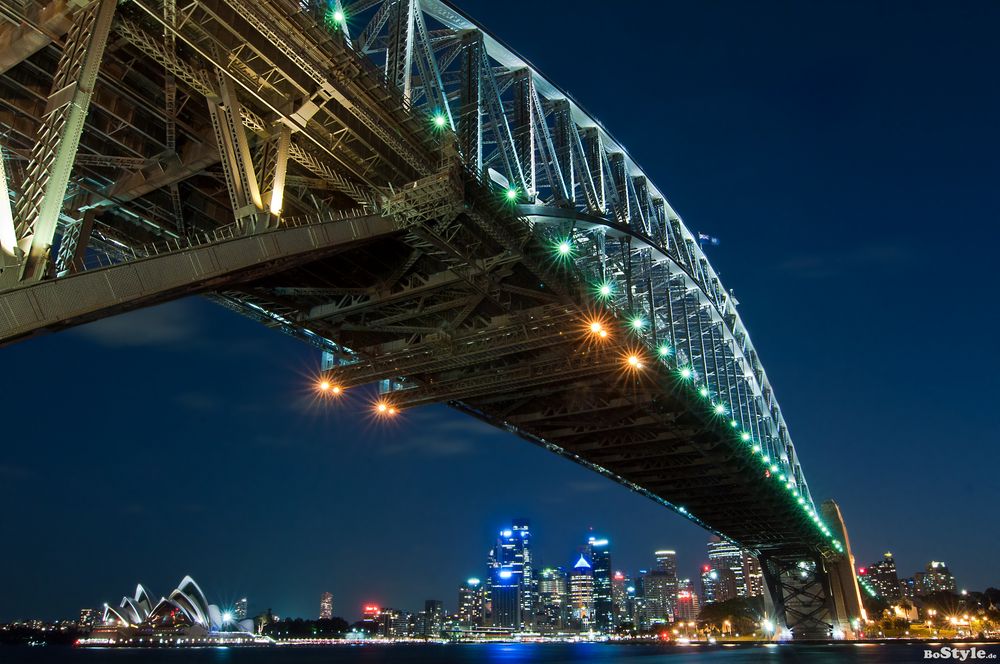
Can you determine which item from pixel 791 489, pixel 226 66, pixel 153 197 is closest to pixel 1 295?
pixel 226 66

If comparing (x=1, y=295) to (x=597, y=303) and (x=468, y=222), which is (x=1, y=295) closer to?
(x=468, y=222)

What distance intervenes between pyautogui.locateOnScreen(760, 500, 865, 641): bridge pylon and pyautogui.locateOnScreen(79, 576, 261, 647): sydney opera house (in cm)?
9791

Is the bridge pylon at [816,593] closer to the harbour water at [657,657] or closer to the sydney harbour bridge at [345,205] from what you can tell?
the harbour water at [657,657]

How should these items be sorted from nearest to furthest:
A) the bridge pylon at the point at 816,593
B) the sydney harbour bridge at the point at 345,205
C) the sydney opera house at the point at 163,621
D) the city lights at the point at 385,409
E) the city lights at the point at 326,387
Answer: the sydney harbour bridge at the point at 345,205
the city lights at the point at 326,387
the city lights at the point at 385,409
the bridge pylon at the point at 816,593
the sydney opera house at the point at 163,621

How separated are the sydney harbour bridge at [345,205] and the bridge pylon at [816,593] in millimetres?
52665

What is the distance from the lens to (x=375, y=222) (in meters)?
20.2

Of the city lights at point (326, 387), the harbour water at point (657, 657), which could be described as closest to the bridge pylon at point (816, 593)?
the harbour water at point (657, 657)

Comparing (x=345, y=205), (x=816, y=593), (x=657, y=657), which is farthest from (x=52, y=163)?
(x=816, y=593)

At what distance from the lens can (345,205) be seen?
22984 millimetres

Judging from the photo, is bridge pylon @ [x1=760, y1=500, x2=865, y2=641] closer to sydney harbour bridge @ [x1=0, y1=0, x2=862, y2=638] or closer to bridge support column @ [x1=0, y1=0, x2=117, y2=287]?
sydney harbour bridge @ [x1=0, y1=0, x2=862, y2=638]

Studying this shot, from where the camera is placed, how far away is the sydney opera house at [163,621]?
426ft

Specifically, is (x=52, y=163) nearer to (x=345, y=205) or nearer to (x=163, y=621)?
(x=345, y=205)

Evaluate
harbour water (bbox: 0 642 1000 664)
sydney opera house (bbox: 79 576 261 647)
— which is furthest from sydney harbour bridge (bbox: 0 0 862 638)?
sydney opera house (bbox: 79 576 261 647)

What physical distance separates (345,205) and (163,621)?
134m
